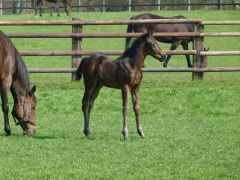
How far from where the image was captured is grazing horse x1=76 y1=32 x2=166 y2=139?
38.8 feet

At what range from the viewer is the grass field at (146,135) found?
30.4 feet

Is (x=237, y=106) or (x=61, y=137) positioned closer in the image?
(x=61, y=137)

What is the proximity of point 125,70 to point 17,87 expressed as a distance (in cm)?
195

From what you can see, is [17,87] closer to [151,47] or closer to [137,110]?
[137,110]

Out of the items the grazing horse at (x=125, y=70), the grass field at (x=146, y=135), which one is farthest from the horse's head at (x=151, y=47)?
the grass field at (x=146, y=135)

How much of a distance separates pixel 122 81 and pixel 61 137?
4.28 ft

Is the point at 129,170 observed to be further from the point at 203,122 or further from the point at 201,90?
the point at 201,90

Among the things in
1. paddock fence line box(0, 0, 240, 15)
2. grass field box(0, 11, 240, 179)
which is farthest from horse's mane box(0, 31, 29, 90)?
paddock fence line box(0, 0, 240, 15)

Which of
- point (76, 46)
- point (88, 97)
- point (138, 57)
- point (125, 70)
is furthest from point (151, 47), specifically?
point (76, 46)

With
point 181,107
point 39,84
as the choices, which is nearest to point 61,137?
point 181,107

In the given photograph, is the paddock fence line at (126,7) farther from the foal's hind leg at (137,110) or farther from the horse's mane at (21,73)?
the foal's hind leg at (137,110)

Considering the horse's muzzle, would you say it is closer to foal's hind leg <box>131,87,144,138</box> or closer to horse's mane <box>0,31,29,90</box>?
horse's mane <box>0,31,29,90</box>

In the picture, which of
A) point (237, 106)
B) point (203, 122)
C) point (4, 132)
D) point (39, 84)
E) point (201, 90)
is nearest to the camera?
point (4, 132)

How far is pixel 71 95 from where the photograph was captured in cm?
1677
